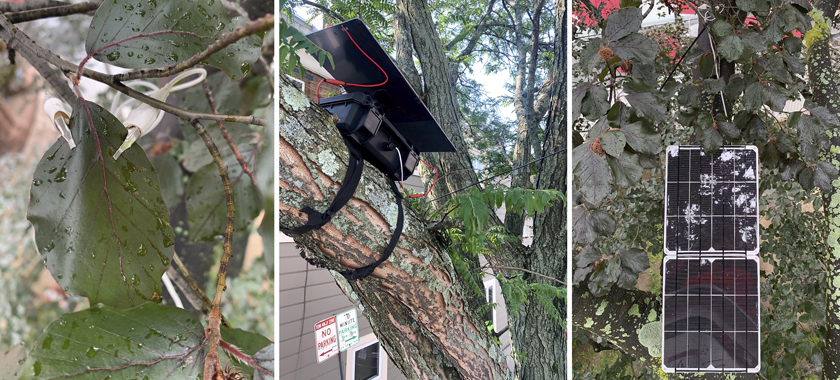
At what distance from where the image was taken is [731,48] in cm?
59

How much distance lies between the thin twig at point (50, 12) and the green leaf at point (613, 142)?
0.52 metres

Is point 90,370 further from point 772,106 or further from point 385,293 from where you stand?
point 772,106

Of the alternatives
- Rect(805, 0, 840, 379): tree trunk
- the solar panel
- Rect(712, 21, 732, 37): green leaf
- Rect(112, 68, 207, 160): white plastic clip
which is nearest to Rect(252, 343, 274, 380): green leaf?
Rect(112, 68, 207, 160): white plastic clip

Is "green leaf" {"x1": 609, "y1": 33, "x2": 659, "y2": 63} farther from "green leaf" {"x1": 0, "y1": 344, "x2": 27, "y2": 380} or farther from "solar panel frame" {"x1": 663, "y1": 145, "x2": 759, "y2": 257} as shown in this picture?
"green leaf" {"x1": 0, "y1": 344, "x2": 27, "y2": 380}

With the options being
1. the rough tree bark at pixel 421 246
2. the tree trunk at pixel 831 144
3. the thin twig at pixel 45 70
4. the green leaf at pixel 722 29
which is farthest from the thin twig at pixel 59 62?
the tree trunk at pixel 831 144

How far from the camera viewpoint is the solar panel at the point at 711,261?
2.82ft

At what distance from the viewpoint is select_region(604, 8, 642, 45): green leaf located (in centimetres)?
53

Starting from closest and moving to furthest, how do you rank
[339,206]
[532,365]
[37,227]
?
1. [37,227]
2. [339,206]
3. [532,365]

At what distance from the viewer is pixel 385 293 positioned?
74 cm

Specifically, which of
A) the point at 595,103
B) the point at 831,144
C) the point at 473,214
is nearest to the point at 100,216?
the point at 595,103

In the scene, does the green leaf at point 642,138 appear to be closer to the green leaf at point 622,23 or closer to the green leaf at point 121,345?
the green leaf at point 622,23

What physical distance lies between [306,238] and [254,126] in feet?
1.09

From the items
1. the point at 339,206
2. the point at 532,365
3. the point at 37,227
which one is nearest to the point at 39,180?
the point at 37,227

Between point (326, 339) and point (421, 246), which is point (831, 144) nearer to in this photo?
point (421, 246)
